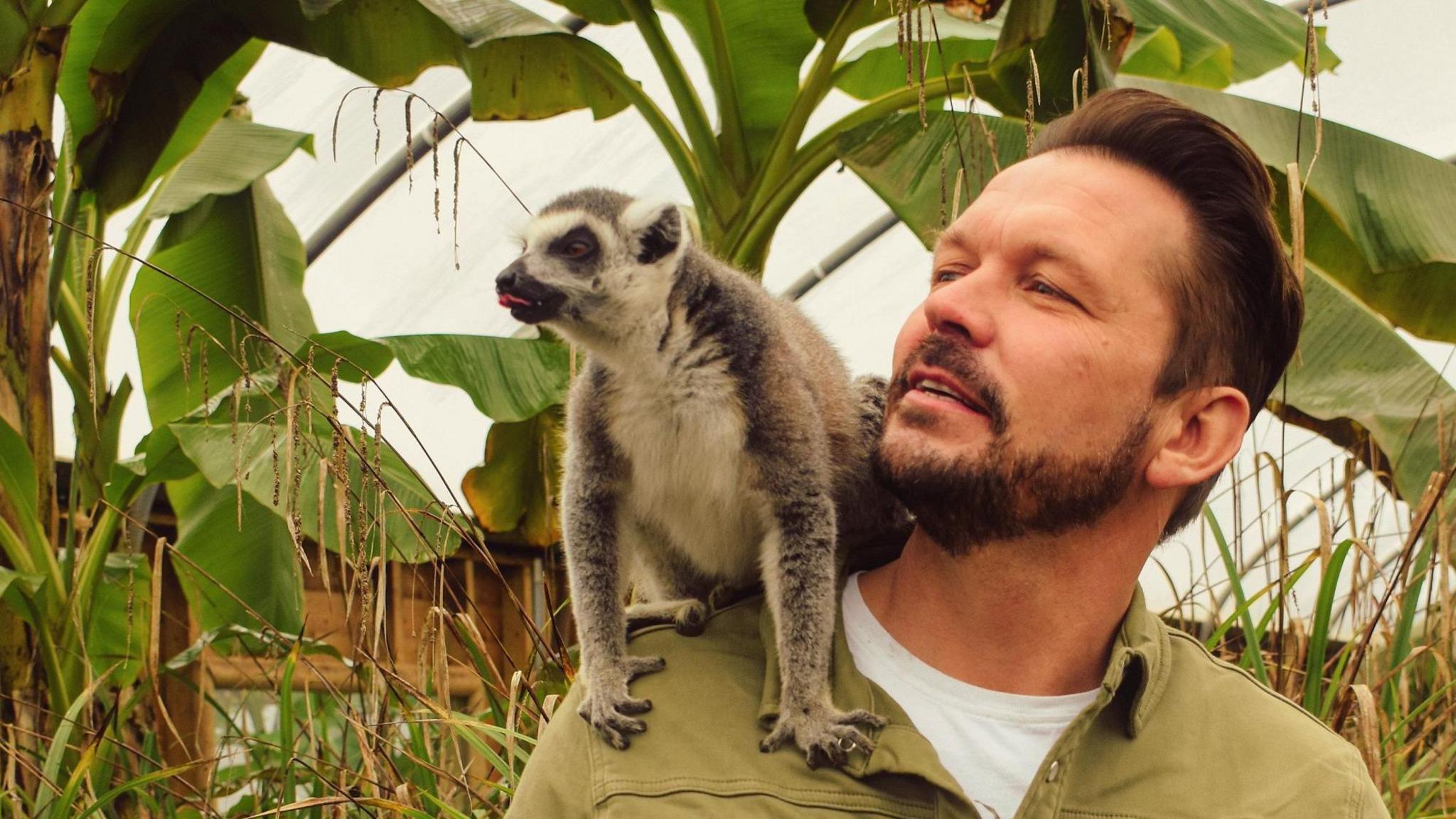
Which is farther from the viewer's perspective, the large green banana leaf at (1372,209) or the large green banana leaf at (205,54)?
the large green banana leaf at (205,54)

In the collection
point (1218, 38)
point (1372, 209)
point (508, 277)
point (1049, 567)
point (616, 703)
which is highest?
point (1218, 38)

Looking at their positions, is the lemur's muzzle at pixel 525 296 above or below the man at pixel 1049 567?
above

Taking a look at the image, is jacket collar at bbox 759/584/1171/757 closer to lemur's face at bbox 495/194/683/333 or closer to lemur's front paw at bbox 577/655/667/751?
lemur's front paw at bbox 577/655/667/751

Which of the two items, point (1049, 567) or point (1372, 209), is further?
point (1372, 209)

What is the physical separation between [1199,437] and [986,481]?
1.76 ft

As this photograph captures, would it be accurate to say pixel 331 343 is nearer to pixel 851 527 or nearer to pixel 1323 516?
pixel 851 527

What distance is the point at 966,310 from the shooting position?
2.46 m

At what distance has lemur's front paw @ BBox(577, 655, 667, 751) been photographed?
7.51 ft

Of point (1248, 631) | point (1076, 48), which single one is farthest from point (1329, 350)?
point (1248, 631)

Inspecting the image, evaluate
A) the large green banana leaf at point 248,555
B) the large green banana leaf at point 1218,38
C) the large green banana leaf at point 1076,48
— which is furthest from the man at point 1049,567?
the large green banana leaf at point 248,555

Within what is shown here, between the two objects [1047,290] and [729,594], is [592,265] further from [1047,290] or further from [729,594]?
[1047,290]

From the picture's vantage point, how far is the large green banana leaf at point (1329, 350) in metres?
4.73

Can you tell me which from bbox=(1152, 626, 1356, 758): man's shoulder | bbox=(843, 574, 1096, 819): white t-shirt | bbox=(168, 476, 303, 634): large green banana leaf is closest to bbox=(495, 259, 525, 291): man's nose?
bbox=(843, 574, 1096, 819): white t-shirt

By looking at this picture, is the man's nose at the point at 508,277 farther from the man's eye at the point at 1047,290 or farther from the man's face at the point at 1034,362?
the man's eye at the point at 1047,290
